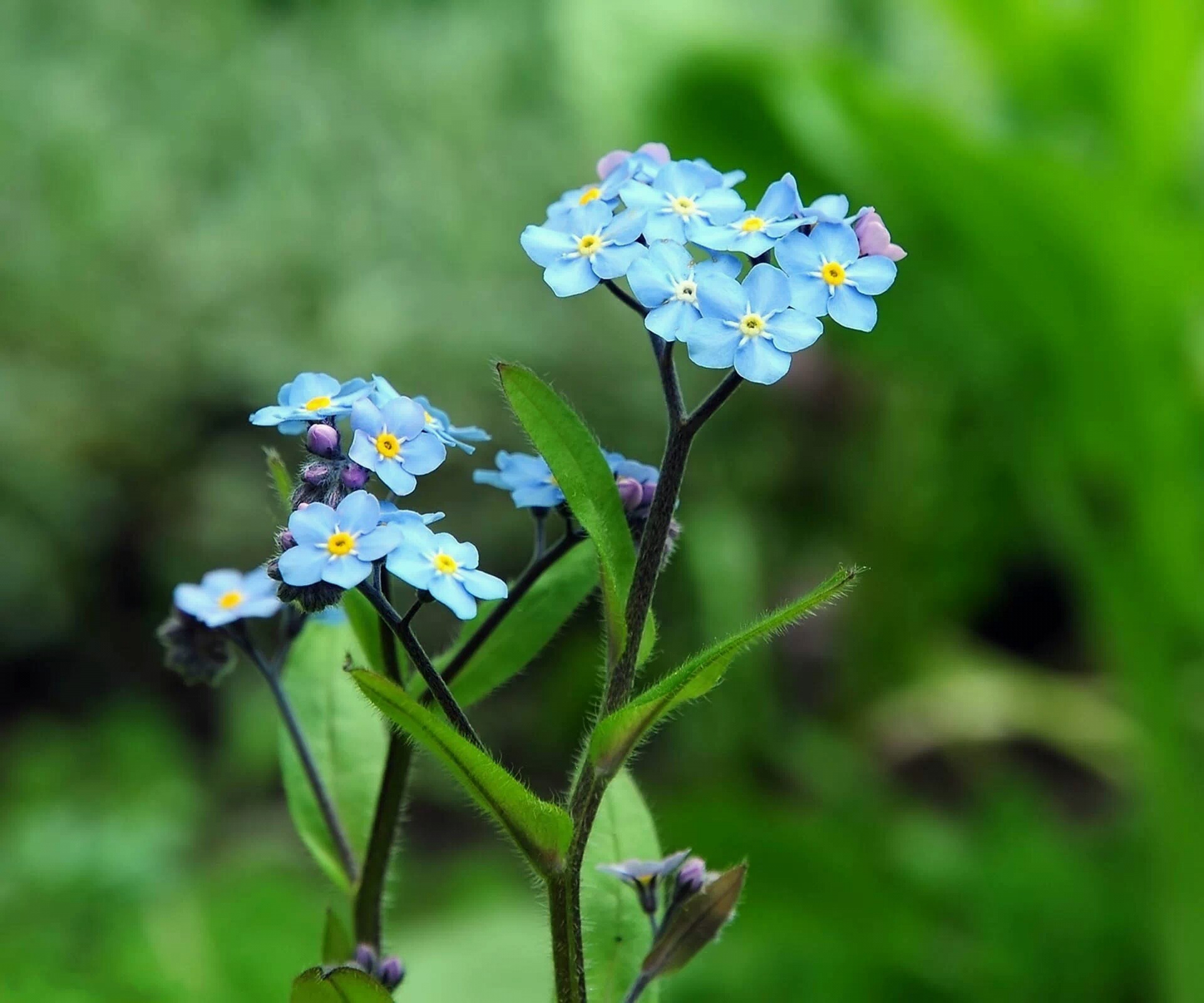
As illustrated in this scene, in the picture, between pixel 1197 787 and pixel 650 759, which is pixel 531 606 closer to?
pixel 1197 787

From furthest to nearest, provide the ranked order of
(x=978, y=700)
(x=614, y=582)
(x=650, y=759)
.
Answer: (x=650, y=759) → (x=978, y=700) → (x=614, y=582)

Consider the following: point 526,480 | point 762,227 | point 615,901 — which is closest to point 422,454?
point 526,480

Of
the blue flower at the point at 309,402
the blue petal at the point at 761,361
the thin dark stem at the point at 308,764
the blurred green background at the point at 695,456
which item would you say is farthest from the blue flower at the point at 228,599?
the blurred green background at the point at 695,456

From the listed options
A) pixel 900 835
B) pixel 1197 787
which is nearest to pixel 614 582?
pixel 1197 787

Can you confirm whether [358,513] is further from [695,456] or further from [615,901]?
[695,456]

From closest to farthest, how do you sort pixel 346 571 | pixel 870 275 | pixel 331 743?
1. pixel 346 571
2. pixel 870 275
3. pixel 331 743

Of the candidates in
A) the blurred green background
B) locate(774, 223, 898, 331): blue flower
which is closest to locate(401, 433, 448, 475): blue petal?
locate(774, 223, 898, 331): blue flower

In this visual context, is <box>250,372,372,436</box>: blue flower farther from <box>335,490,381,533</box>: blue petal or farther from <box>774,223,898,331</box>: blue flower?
<box>774,223,898,331</box>: blue flower
